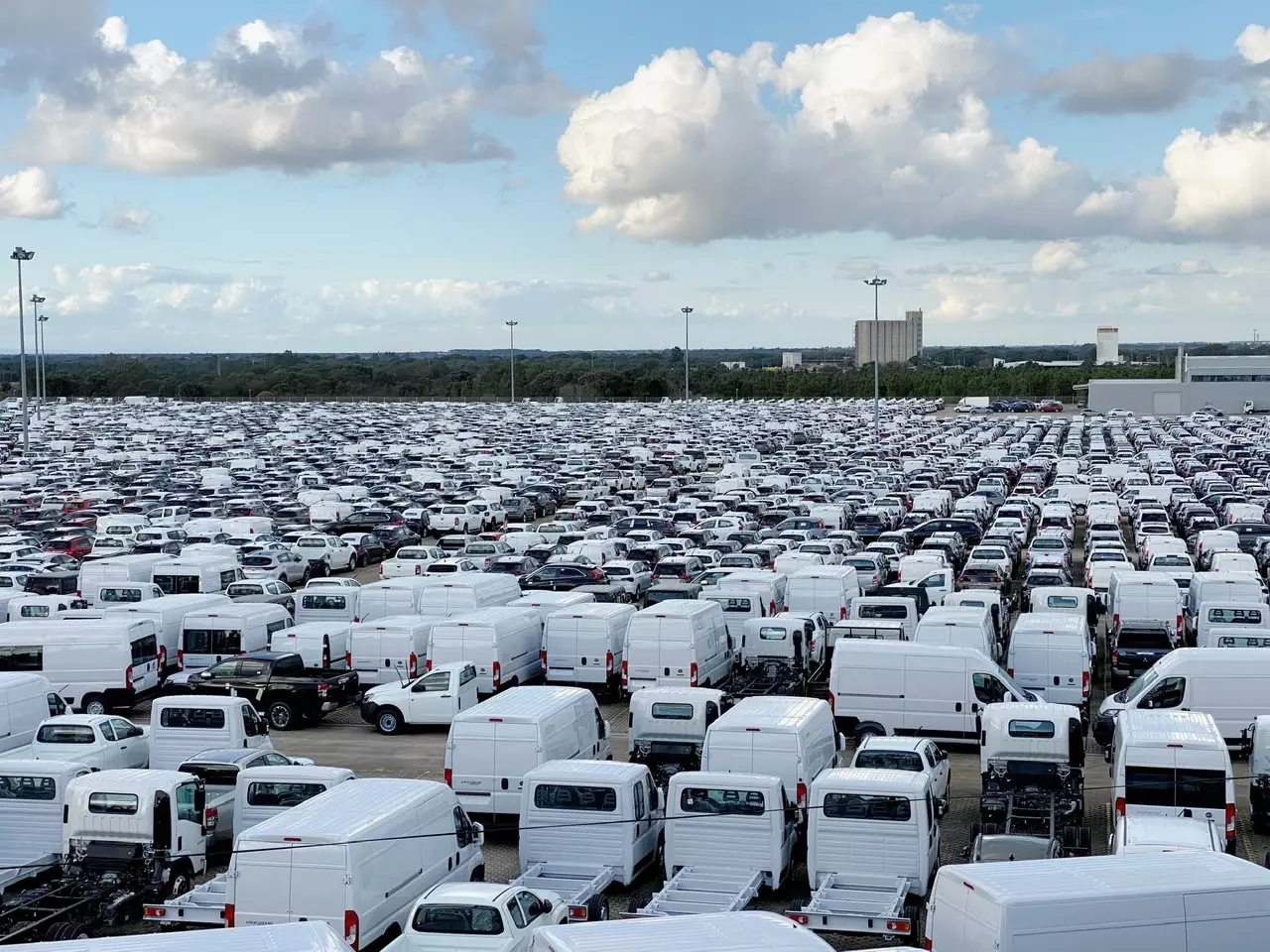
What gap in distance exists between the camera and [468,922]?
12086mm

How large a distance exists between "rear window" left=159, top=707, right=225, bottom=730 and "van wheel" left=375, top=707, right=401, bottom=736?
383 cm

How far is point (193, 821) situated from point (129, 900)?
1329 millimetres

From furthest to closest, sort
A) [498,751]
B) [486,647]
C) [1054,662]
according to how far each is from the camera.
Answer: [486,647] → [1054,662] → [498,751]

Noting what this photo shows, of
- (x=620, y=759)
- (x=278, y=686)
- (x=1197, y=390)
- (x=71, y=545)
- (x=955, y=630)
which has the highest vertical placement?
(x=1197, y=390)

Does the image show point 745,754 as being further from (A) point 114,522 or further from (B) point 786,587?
(A) point 114,522

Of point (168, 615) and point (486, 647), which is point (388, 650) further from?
point (168, 615)

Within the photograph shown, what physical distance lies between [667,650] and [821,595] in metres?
6.22

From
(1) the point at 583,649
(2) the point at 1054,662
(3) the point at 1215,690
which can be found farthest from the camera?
(1) the point at 583,649

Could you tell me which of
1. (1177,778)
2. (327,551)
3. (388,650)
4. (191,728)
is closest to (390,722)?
(388,650)

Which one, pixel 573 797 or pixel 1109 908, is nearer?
pixel 1109 908

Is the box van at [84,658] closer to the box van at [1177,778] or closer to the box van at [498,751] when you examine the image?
the box van at [498,751]

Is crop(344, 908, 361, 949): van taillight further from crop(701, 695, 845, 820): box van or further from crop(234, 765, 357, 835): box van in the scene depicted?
crop(701, 695, 845, 820): box van

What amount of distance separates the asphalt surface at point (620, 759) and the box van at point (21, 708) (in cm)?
342

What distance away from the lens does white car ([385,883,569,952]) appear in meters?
12.0
